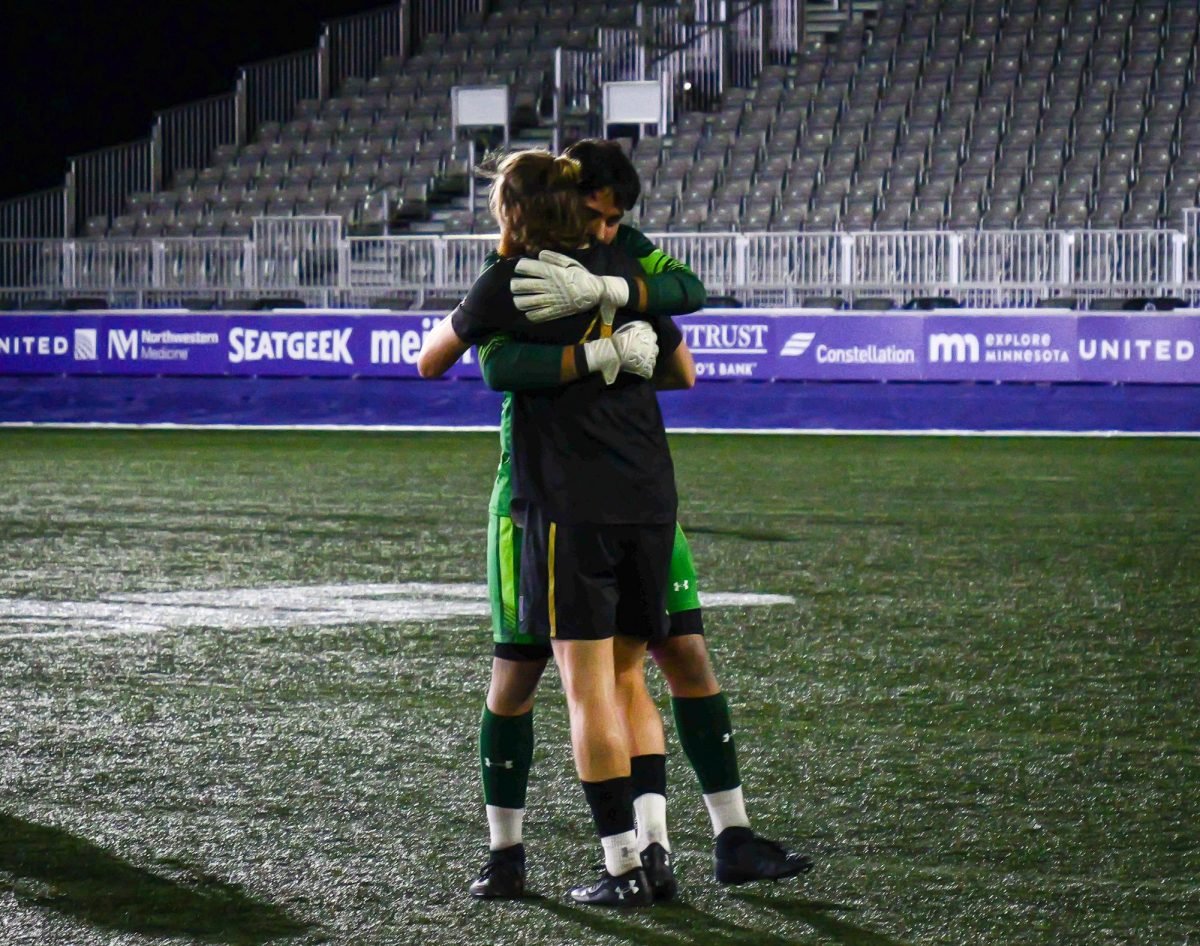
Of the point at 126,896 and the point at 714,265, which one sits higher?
the point at 714,265

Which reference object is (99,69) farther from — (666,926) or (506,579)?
(666,926)

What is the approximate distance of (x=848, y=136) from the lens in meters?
27.8

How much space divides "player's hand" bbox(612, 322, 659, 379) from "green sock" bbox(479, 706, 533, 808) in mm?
857

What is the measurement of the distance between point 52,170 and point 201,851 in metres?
26.7

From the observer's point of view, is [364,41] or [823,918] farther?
[364,41]

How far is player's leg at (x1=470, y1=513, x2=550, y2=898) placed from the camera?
15.1 ft

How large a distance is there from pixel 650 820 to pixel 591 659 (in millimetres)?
460

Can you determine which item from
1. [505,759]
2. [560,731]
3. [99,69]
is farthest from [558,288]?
[99,69]

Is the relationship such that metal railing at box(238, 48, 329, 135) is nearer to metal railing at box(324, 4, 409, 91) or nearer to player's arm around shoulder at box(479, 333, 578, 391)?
metal railing at box(324, 4, 409, 91)

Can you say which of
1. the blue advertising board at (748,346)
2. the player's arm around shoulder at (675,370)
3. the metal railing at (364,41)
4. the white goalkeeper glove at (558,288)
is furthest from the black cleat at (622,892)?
the metal railing at (364,41)

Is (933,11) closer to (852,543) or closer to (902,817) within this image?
(852,543)

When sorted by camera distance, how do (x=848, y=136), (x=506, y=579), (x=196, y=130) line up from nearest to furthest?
(x=506, y=579) < (x=848, y=136) < (x=196, y=130)

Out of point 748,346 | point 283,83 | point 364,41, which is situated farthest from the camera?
point 364,41

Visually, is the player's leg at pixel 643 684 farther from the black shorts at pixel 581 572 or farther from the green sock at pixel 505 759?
the green sock at pixel 505 759
